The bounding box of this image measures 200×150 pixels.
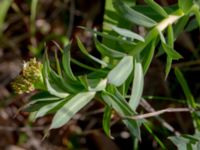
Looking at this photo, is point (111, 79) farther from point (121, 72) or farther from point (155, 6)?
point (155, 6)

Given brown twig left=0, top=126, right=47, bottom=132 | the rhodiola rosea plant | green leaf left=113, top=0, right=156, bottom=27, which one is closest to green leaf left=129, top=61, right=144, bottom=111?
the rhodiola rosea plant

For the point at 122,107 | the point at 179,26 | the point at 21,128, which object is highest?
the point at 179,26

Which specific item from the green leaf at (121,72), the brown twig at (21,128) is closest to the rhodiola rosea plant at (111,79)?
the green leaf at (121,72)

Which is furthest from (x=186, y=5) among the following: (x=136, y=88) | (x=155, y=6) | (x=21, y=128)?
(x=21, y=128)

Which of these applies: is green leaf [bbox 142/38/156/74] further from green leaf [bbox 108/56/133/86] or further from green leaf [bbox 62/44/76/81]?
green leaf [bbox 62/44/76/81]

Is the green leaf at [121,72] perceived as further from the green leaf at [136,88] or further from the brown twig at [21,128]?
the brown twig at [21,128]

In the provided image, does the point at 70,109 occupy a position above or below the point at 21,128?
above

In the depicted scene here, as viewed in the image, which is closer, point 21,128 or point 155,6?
point 155,6
